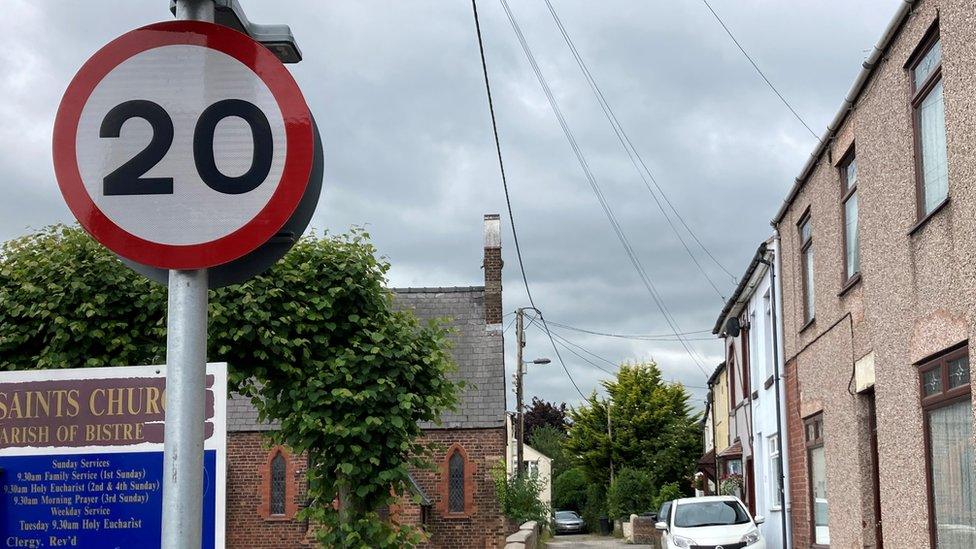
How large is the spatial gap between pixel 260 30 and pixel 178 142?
0.63m

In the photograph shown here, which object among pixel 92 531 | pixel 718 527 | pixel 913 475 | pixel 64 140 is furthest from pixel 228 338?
pixel 718 527

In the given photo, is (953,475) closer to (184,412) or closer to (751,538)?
(184,412)

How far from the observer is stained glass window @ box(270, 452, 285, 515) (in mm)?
30969

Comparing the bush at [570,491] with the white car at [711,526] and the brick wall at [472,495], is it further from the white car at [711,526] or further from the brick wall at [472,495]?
the white car at [711,526]

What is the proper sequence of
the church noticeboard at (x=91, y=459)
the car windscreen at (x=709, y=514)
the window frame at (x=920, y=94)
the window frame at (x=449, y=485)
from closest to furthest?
the church noticeboard at (x=91, y=459)
the window frame at (x=920, y=94)
the car windscreen at (x=709, y=514)
the window frame at (x=449, y=485)

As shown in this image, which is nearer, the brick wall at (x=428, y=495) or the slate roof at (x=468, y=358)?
the brick wall at (x=428, y=495)

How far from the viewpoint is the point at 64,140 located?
8.84ft

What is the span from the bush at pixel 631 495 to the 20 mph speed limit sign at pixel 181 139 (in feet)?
Result: 151

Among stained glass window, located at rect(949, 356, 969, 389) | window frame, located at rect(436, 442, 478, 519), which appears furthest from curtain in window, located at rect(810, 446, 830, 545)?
window frame, located at rect(436, 442, 478, 519)

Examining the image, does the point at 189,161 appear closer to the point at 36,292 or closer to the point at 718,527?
the point at 36,292

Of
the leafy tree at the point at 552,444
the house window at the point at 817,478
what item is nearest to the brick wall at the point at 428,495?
the house window at the point at 817,478

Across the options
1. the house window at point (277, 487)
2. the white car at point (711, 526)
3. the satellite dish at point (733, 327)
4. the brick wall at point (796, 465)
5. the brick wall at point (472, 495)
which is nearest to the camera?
the brick wall at point (796, 465)

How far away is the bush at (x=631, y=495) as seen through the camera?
155ft

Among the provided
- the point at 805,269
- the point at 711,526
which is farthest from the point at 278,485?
the point at 805,269
